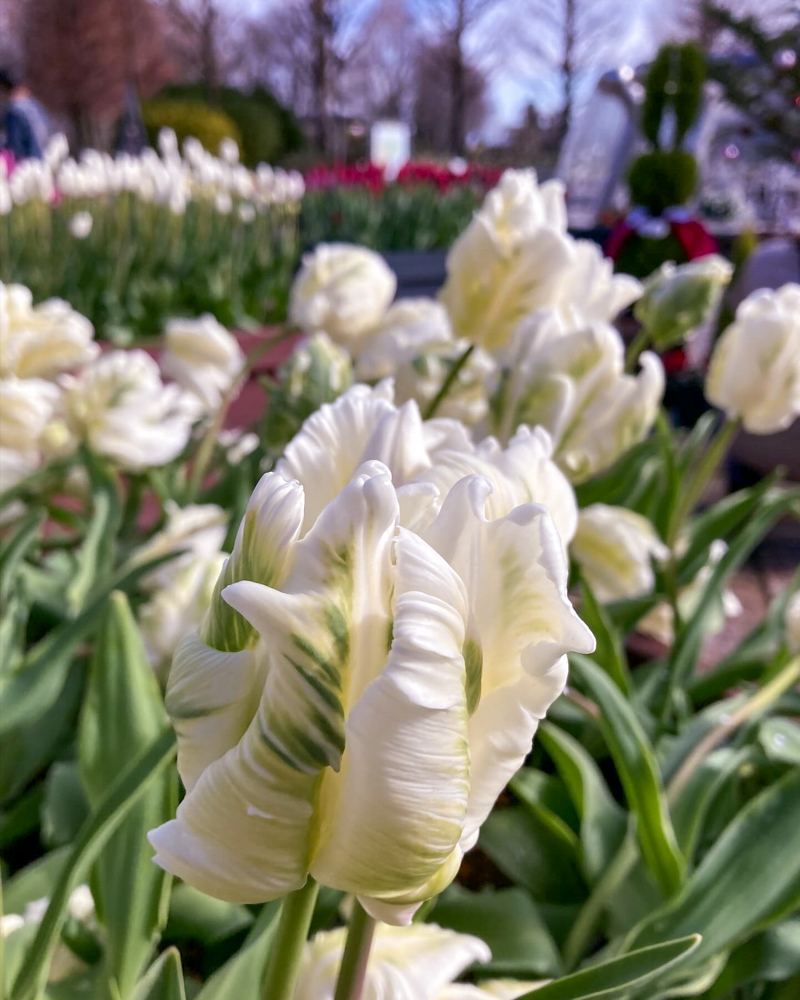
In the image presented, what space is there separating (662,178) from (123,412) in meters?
3.72

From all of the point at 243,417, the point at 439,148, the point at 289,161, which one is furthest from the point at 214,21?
the point at 243,417

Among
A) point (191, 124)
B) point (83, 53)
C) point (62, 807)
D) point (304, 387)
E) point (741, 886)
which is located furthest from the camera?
point (83, 53)

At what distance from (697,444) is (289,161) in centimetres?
1119

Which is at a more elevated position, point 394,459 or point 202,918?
point 394,459

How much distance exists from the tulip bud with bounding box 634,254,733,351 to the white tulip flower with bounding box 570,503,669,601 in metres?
0.16

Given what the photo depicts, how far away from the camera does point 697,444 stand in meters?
0.87

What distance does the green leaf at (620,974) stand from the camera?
0.84 feet

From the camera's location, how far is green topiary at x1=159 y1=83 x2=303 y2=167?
1109cm

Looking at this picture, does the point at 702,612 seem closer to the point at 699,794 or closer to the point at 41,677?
the point at 699,794

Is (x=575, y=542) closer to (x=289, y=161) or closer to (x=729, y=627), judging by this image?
(x=729, y=627)

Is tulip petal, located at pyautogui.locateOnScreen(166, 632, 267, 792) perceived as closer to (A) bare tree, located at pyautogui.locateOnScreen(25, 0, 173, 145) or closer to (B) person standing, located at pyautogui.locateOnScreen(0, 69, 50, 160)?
(B) person standing, located at pyautogui.locateOnScreen(0, 69, 50, 160)

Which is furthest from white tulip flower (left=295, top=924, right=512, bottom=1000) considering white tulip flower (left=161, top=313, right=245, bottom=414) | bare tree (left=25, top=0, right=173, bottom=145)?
bare tree (left=25, top=0, right=173, bottom=145)

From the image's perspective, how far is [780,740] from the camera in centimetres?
52

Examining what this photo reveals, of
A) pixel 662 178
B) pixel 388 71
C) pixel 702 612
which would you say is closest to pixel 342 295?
pixel 702 612
